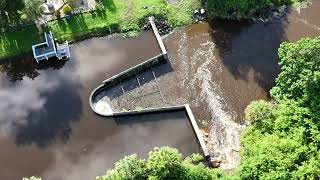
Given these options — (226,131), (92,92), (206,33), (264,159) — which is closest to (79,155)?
(92,92)

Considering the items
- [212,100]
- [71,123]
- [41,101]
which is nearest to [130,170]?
[71,123]

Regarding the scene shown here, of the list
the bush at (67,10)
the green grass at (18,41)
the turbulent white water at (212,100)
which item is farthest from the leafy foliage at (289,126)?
the green grass at (18,41)

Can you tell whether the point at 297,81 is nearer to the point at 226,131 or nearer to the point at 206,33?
the point at 226,131

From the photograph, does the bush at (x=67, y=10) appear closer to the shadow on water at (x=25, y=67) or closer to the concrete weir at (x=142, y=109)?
the shadow on water at (x=25, y=67)

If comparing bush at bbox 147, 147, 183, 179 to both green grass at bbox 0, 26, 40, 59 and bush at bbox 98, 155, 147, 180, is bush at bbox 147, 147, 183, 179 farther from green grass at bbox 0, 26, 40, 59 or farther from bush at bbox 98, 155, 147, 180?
green grass at bbox 0, 26, 40, 59

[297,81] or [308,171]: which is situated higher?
[297,81]
